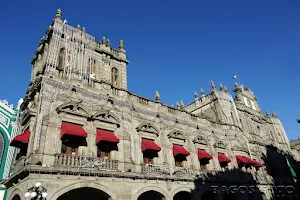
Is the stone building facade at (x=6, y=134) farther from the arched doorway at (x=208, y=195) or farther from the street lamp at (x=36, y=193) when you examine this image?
the arched doorway at (x=208, y=195)

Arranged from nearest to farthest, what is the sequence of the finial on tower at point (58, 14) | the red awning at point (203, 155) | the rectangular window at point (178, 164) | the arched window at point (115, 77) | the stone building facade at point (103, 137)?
1. the stone building facade at point (103, 137)
2. the finial on tower at point (58, 14)
3. the arched window at point (115, 77)
4. the rectangular window at point (178, 164)
5. the red awning at point (203, 155)


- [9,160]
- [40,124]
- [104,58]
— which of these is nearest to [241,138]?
[104,58]

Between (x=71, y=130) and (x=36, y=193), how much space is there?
3664 millimetres

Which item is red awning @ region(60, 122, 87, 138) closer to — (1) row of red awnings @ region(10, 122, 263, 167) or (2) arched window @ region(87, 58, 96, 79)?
(1) row of red awnings @ region(10, 122, 263, 167)

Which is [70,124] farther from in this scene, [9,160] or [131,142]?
[9,160]

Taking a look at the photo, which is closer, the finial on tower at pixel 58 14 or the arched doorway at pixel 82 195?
the arched doorway at pixel 82 195

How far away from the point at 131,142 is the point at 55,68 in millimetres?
7043

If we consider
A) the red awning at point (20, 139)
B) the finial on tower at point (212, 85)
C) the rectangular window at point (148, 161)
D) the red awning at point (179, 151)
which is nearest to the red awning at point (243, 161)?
the red awning at point (179, 151)

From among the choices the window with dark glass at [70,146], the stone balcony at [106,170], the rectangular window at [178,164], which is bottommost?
the stone balcony at [106,170]

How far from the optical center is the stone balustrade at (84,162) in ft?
37.4

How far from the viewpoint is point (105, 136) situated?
13086mm

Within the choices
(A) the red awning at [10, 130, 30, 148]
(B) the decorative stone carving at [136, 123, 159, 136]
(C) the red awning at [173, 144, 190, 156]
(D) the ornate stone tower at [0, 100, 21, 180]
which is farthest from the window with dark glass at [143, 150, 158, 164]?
(D) the ornate stone tower at [0, 100, 21, 180]

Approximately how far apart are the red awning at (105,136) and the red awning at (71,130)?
100 centimetres

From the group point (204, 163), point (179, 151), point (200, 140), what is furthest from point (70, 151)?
point (204, 163)
